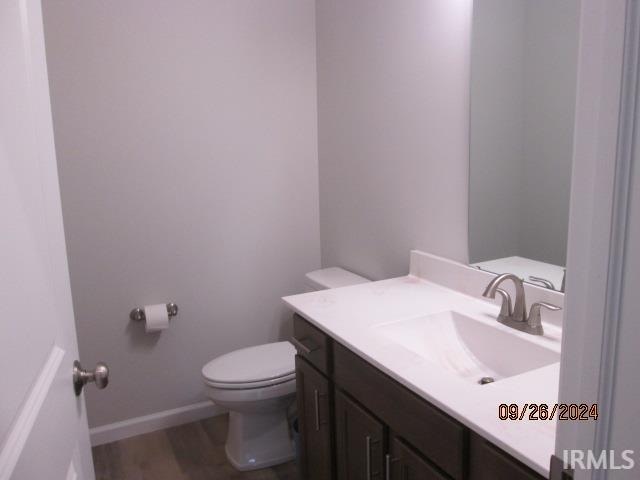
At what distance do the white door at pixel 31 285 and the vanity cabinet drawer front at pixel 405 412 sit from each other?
27.4 inches

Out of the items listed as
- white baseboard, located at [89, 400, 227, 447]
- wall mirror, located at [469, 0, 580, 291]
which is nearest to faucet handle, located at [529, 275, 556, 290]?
wall mirror, located at [469, 0, 580, 291]

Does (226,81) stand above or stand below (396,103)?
above

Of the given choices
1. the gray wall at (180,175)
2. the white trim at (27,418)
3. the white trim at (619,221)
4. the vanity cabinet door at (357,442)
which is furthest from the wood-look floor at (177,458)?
the white trim at (619,221)

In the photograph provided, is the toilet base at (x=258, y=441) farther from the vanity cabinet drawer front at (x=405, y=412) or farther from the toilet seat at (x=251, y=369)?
the vanity cabinet drawer front at (x=405, y=412)

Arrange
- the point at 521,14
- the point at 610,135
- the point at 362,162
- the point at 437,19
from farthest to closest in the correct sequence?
the point at 362,162 < the point at 437,19 < the point at 521,14 < the point at 610,135

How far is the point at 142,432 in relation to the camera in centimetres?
254

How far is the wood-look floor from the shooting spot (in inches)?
87.7

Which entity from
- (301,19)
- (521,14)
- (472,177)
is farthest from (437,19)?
(301,19)

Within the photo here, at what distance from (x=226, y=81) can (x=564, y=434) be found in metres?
2.22

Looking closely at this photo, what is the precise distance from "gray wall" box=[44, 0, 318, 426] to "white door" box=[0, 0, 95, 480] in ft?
4.37

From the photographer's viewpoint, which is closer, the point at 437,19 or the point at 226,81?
the point at 437,19

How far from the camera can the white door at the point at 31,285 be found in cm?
65

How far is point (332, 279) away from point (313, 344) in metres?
0.79

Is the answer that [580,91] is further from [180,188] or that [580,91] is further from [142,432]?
[142,432]
